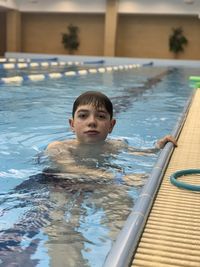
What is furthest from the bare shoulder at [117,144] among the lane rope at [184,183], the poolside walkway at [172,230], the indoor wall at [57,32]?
the indoor wall at [57,32]

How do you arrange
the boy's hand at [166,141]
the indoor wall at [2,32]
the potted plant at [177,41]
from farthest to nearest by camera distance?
the indoor wall at [2,32] → the potted plant at [177,41] → the boy's hand at [166,141]

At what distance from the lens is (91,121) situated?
302 centimetres

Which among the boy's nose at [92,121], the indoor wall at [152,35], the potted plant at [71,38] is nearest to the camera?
the boy's nose at [92,121]

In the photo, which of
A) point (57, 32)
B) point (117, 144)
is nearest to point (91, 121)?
point (117, 144)

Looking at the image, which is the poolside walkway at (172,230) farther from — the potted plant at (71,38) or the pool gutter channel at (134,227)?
the potted plant at (71,38)

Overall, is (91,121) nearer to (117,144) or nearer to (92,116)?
(92,116)

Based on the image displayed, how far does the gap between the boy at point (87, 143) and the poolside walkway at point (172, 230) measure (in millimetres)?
577

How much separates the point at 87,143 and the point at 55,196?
781mm

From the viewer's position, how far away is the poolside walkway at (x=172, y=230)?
5.22 feet

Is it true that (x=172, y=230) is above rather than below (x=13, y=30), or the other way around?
below

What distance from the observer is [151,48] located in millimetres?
24484

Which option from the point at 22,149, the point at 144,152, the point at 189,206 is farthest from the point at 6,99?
the point at 189,206

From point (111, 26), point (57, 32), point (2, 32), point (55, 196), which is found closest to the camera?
point (55, 196)

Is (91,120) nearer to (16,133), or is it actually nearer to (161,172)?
(161,172)
